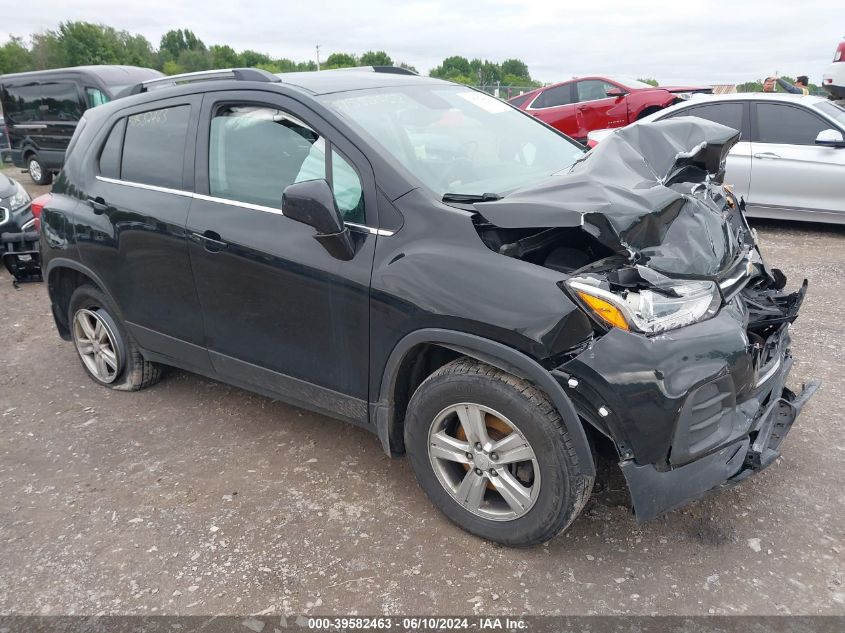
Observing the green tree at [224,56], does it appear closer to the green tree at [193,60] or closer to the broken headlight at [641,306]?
the green tree at [193,60]

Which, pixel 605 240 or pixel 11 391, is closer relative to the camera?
pixel 605 240

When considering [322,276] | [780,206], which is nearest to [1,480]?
[322,276]

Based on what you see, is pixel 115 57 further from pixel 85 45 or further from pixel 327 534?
pixel 327 534

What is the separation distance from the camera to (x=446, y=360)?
2.83m

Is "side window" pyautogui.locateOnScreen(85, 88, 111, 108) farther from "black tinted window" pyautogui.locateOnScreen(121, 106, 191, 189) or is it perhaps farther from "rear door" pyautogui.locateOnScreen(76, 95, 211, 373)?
"black tinted window" pyautogui.locateOnScreen(121, 106, 191, 189)

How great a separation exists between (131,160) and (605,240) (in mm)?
2773

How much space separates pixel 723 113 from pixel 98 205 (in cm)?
672

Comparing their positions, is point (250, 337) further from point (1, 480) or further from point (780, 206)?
point (780, 206)

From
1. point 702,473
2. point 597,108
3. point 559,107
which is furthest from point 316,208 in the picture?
point 559,107

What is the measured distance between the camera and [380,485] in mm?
3203

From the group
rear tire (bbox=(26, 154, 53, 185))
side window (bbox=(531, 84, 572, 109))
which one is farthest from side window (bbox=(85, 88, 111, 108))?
side window (bbox=(531, 84, 572, 109))

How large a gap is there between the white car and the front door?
4769 mm

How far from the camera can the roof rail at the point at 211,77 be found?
10.9ft

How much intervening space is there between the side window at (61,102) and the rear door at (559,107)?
8308 mm
